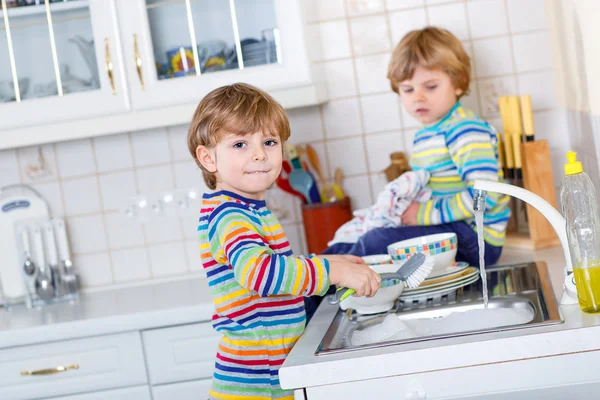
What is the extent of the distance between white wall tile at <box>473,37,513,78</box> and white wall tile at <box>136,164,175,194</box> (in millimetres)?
971

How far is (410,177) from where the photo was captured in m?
1.90

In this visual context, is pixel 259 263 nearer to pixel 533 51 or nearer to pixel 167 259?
pixel 167 259

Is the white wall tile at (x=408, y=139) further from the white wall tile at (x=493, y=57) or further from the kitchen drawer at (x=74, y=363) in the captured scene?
the kitchen drawer at (x=74, y=363)

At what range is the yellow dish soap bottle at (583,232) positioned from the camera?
1.21 m

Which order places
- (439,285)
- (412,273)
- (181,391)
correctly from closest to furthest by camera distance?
(412,273), (439,285), (181,391)

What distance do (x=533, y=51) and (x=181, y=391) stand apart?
1.36 m

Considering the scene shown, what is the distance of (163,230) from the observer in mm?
2451

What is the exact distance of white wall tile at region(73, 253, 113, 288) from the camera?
2.47 metres

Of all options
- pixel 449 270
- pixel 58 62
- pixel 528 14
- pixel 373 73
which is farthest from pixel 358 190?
pixel 58 62

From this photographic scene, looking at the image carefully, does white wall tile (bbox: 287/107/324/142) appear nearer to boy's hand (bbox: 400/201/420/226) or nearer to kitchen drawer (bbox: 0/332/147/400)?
boy's hand (bbox: 400/201/420/226)

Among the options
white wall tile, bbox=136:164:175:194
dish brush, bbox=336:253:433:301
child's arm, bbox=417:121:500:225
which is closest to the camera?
dish brush, bbox=336:253:433:301

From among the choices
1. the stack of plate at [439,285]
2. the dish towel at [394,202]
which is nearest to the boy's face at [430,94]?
the dish towel at [394,202]

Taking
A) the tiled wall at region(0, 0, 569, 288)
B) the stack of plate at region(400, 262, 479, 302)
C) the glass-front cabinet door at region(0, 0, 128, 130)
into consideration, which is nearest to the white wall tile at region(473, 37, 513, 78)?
the tiled wall at region(0, 0, 569, 288)

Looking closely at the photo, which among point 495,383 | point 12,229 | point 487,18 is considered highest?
point 487,18
